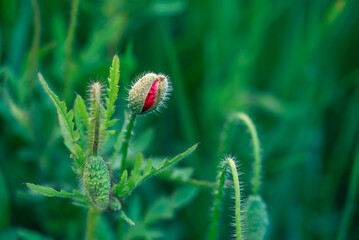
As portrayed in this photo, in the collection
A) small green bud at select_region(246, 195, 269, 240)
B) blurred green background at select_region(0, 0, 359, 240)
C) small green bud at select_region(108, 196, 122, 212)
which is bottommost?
small green bud at select_region(108, 196, 122, 212)

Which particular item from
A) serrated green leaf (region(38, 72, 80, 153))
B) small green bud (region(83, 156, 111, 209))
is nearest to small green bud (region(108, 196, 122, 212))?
small green bud (region(83, 156, 111, 209))

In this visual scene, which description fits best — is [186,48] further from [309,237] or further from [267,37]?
[309,237]

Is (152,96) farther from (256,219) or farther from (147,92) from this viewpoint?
(256,219)

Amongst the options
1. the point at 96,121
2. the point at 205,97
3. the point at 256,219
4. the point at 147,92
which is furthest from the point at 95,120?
the point at 205,97

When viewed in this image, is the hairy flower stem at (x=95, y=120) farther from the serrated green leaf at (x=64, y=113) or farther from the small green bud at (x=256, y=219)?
the small green bud at (x=256, y=219)

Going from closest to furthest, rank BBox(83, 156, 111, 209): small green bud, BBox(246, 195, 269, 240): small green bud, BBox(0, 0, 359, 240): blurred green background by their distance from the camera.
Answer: BBox(83, 156, 111, 209): small green bud < BBox(246, 195, 269, 240): small green bud < BBox(0, 0, 359, 240): blurred green background

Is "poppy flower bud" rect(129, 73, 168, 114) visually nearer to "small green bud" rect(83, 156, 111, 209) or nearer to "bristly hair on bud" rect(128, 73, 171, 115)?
"bristly hair on bud" rect(128, 73, 171, 115)
